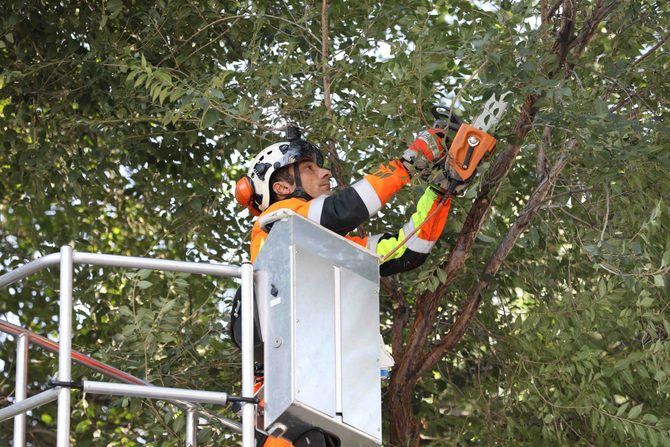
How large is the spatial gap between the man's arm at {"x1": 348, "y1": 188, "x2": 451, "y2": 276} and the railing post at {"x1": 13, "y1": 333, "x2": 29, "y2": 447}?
6.05ft

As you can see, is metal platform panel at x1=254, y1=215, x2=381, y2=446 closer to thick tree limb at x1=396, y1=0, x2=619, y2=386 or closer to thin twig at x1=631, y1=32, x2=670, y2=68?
thick tree limb at x1=396, y1=0, x2=619, y2=386

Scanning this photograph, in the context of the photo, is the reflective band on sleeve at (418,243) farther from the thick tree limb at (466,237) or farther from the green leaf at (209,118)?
the green leaf at (209,118)

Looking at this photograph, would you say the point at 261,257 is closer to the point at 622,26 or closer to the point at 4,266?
the point at 622,26

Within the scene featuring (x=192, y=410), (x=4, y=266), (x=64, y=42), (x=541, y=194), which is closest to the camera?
(x=192, y=410)

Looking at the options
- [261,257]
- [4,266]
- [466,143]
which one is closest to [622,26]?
[466,143]

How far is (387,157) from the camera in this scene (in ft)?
22.1

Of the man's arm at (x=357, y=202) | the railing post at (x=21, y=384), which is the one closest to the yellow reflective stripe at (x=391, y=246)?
the man's arm at (x=357, y=202)

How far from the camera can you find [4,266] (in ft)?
31.6

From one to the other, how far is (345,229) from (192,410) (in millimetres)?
1064

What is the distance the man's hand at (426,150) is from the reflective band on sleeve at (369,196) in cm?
23

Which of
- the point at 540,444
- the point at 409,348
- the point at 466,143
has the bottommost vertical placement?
the point at 540,444

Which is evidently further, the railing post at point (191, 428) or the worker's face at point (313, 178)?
the worker's face at point (313, 178)

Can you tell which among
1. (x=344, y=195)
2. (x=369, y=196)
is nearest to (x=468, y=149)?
(x=369, y=196)

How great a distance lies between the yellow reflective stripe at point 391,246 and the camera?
245 inches
